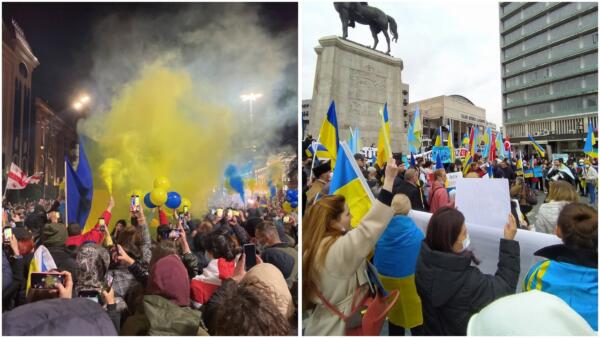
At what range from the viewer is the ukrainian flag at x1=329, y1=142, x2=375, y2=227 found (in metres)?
2.53

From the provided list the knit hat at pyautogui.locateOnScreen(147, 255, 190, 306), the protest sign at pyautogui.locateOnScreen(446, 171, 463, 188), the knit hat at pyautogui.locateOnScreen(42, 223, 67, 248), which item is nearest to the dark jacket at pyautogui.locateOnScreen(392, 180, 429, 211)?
the protest sign at pyautogui.locateOnScreen(446, 171, 463, 188)

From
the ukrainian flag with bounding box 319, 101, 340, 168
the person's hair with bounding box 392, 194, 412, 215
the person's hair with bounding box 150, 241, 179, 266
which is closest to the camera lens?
the person's hair with bounding box 150, 241, 179, 266

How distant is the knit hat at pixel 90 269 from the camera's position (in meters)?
2.48

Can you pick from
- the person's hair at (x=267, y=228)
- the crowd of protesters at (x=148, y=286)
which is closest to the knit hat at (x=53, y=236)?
the crowd of protesters at (x=148, y=286)

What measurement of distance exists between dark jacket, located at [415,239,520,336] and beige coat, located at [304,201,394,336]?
0.35 m

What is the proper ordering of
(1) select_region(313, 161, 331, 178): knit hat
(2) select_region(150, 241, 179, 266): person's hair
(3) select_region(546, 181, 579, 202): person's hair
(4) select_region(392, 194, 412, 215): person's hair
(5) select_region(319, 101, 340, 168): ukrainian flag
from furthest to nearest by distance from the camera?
(1) select_region(313, 161, 331, 178): knit hat, (5) select_region(319, 101, 340, 168): ukrainian flag, (3) select_region(546, 181, 579, 202): person's hair, (4) select_region(392, 194, 412, 215): person's hair, (2) select_region(150, 241, 179, 266): person's hair

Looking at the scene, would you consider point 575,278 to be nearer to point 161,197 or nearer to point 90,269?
point 90,269

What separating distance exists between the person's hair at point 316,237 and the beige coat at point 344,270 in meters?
0.04

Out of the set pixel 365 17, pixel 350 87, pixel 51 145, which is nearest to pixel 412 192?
pixel 51 145

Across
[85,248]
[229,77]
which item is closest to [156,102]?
[229,77]

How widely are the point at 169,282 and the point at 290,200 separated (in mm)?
3197

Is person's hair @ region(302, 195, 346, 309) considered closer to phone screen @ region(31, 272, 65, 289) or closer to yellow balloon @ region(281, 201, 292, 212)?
phone screen @ region(31, 272, 65, 289)

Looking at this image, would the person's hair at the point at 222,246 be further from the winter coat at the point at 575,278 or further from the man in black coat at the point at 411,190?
the man in black coat at the point at 411,190

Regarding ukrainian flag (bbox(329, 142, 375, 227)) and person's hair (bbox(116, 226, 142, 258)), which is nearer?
ukrainian flag (bbox(329, 142, 375, 227))
